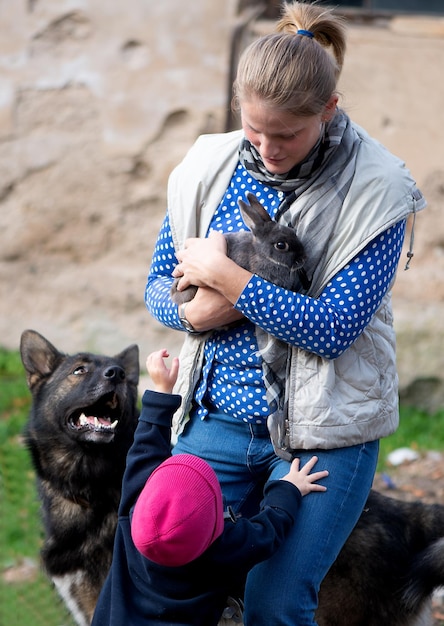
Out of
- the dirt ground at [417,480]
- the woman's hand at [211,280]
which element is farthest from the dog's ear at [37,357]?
the dirt ground at [417,480]

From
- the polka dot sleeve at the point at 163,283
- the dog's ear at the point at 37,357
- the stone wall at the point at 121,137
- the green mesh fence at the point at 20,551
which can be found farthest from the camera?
the stone wall at the point at 121,137

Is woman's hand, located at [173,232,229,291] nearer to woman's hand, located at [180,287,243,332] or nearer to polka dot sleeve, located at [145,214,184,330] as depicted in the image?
woman's hand, located at [180,287,243,332]

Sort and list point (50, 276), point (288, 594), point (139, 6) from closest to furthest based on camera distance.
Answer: point (288, 594)
point (139, 6)
point (50, 276)

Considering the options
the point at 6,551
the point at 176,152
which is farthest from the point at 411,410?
the point at 6,551

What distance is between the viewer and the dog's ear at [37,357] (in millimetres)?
3963

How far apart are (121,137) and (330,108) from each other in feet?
13.2

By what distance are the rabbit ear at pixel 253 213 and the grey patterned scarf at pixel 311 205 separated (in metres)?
0.08

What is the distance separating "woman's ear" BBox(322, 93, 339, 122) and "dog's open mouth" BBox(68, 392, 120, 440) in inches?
62.7

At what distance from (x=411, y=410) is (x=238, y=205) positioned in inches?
150

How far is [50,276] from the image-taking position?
6785 millimetres

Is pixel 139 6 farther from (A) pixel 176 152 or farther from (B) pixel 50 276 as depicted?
(B) pixel 50 276

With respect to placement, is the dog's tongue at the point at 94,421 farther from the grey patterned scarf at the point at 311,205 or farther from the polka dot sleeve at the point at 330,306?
the polka dot sleeve at the point at 330,306

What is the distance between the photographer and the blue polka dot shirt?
2604 mm

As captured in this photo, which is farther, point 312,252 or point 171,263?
point 171,263
